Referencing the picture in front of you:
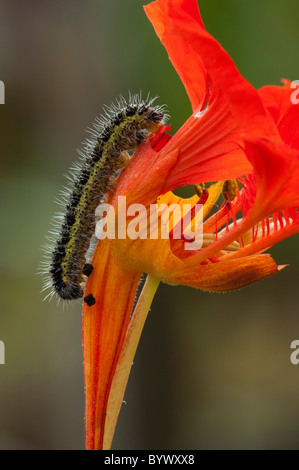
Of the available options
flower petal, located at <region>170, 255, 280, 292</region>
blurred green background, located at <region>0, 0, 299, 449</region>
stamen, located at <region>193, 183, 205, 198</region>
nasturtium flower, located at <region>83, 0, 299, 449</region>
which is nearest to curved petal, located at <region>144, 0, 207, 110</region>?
nasturtium flower, located at <region>83, 0, 299, 449</region>

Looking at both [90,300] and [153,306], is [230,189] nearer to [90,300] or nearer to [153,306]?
[90,300]

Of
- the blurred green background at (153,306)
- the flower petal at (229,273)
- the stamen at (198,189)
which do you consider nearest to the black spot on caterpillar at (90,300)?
the flower petal at (229,273)

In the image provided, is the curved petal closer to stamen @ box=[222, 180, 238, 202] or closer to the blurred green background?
stamen @ box=[222, 180, 238, 202]

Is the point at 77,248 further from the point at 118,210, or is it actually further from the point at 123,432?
the point at 123,432

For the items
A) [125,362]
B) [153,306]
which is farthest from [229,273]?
[153,306]

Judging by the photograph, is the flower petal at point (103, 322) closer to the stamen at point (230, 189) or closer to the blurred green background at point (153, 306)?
the stamen at point (230, 189)

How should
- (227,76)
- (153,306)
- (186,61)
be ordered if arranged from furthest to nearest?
(153,306), (186,61), (227,76)
